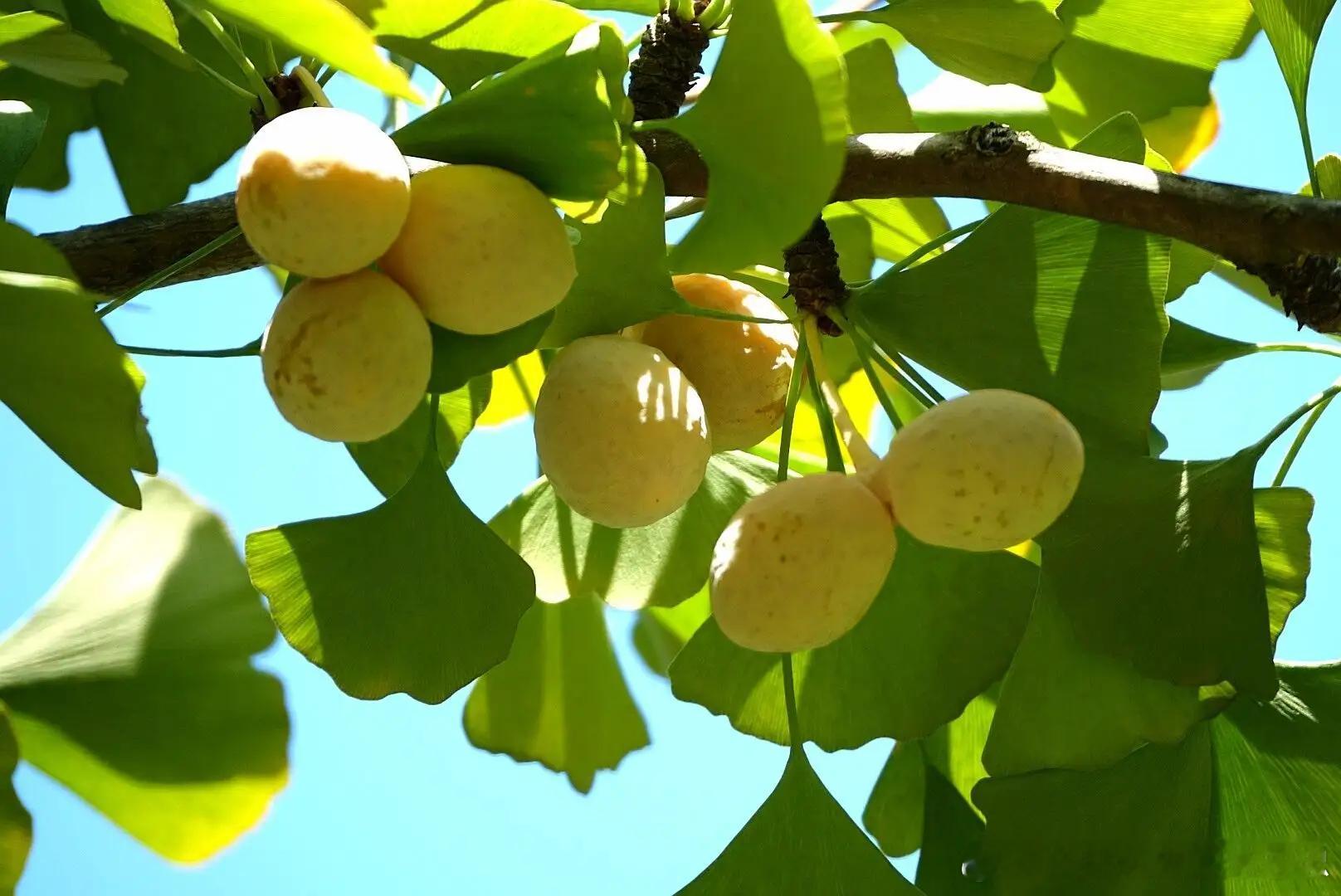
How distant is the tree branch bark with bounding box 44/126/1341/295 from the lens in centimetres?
42

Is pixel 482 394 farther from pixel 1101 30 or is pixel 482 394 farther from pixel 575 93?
pixel 1101 30

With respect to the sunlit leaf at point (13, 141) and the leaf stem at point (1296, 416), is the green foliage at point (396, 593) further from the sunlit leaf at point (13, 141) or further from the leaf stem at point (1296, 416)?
the leaf stem at point (1296, 416)

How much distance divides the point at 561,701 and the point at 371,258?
46 cm

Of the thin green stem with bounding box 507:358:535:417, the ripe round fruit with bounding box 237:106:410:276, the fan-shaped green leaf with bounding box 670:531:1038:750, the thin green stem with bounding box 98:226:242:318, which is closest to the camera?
the ripe round fruit with bounding box 237:106:410:276

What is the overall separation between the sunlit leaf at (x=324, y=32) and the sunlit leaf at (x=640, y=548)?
27 cm

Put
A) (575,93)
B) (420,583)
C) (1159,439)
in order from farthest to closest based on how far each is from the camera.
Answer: (1159,439)
(420,583)
(575,93)

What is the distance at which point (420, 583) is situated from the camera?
0.49 m

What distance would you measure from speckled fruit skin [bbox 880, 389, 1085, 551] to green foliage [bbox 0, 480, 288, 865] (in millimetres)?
489

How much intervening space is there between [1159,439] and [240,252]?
1.39 feet

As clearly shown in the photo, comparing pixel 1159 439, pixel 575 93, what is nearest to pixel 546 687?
pixel 1159 439

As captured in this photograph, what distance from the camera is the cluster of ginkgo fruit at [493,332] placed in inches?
13.3

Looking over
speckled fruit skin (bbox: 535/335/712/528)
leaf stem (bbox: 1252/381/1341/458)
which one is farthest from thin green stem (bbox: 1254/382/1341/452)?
speckled fruit skin (bbox: 535/335/712/528)

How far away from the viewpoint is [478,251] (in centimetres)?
35

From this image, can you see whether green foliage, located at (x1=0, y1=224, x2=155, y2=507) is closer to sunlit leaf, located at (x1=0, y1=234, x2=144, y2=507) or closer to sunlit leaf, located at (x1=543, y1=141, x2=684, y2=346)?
sunlit leaf, located at (x1=0, y1=234, x2=144, y2=507)
